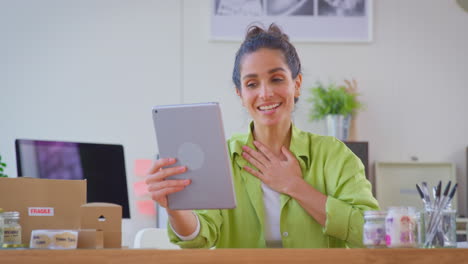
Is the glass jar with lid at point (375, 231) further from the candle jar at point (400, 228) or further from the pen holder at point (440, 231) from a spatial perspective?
the pen holder at point (440, 231)

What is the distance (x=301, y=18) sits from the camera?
4.61 meters

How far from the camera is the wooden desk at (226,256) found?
1.42 metres

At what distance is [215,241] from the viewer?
6.61ft

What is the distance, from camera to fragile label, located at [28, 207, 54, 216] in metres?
1.93

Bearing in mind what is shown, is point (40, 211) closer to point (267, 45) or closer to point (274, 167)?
point (274, 167)

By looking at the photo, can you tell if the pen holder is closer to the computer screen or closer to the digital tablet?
the digital tablet

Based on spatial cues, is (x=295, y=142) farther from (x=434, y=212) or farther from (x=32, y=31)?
(x=32, y=31)

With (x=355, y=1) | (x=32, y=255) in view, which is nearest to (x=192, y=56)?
(x=355, y=1)

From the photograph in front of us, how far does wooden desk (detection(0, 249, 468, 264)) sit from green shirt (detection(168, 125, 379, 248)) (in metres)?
0.45

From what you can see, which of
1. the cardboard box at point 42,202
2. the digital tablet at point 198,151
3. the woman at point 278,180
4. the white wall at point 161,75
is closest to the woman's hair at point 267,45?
the woman at point 278,180

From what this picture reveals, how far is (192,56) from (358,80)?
44.7 inches

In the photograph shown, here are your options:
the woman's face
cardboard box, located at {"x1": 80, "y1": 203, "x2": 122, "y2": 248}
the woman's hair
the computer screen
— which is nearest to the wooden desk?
cardboard box, located at {"x1": 80, "y1": 203, "x2": 122, "y2": 248}

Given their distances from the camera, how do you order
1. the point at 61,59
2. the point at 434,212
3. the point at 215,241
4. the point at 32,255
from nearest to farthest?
1. the point at 32,255
2. the point at 434,212
3. the point at 215,241
4. the point at 61,59

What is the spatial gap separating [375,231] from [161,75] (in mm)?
3191
